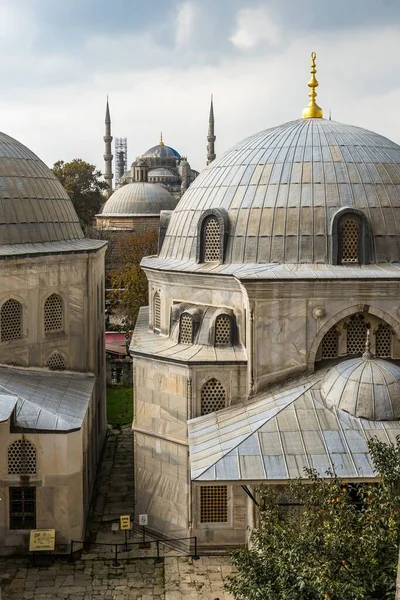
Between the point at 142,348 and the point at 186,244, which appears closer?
the point at 142,348

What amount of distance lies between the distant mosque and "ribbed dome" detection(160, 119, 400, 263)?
76.0ft

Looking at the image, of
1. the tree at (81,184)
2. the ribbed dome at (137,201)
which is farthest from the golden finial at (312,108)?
the ribbed dome at (137,201)

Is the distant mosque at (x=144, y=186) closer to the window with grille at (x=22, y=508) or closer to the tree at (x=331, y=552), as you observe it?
the window with grille at (x=22, y=508)

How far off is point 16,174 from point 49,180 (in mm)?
1732

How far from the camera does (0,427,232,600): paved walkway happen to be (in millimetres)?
17891

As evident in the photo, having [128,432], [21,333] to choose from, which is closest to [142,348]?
[21,333]

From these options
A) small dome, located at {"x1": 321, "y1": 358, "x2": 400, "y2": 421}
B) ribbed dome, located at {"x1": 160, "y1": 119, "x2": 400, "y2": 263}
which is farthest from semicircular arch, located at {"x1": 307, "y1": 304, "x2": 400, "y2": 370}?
ribbed dome, located at {"x1": 160, "y1": 119, "x2": 400, "y2": 263}

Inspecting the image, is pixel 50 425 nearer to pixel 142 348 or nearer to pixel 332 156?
pixel 142 348

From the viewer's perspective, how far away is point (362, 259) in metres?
20.7

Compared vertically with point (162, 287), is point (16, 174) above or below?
above

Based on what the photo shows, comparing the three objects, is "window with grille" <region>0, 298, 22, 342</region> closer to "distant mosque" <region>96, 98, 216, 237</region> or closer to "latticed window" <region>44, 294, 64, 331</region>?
"latticed window" <region>44, 294, 64, 331</region>

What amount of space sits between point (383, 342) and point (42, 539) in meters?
10.9

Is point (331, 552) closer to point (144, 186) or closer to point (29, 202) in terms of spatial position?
point (29, 202)

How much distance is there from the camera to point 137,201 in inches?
2776
